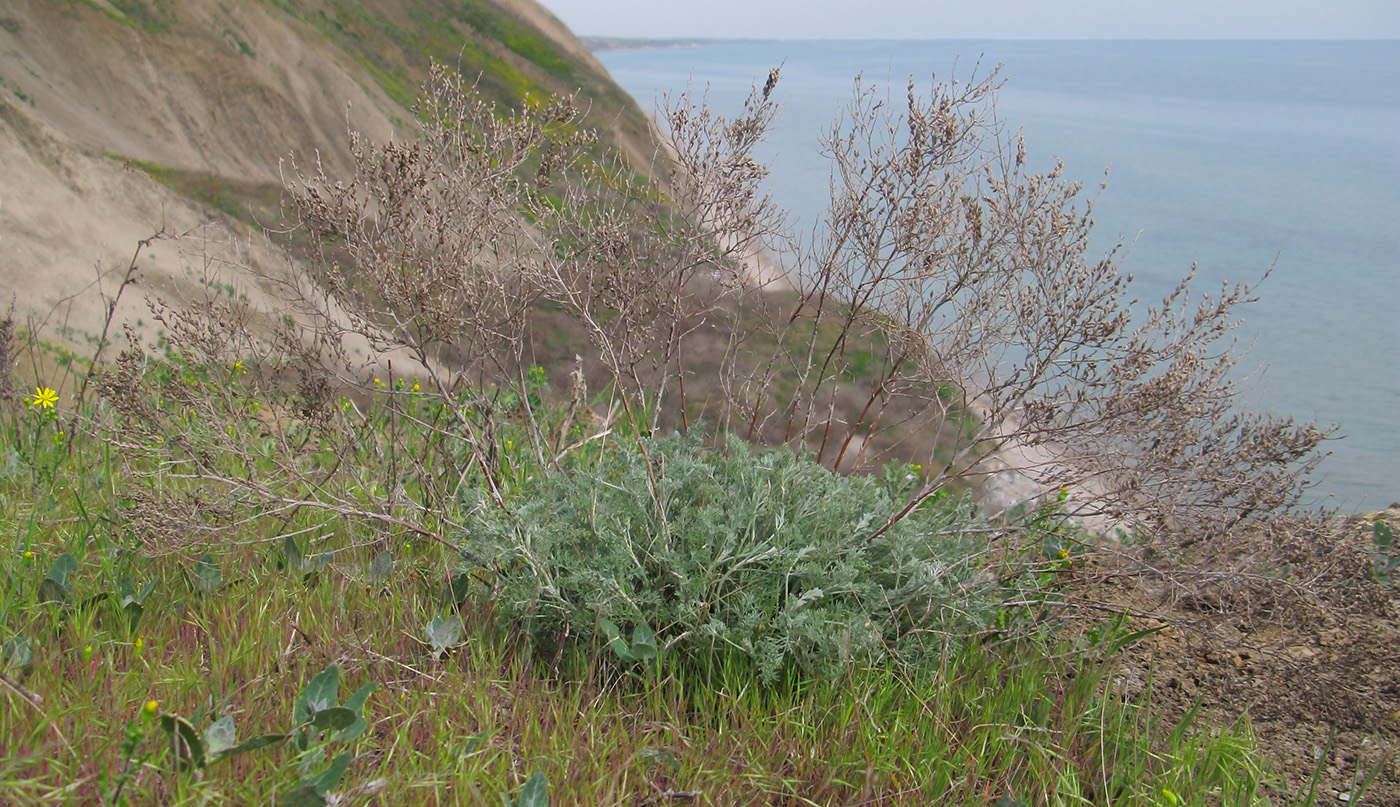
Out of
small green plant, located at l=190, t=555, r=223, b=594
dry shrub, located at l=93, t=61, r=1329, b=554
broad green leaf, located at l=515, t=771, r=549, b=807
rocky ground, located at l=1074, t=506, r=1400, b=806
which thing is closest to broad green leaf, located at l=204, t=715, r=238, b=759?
broad green leaf, located at l=515, t=771, r=549, b=807

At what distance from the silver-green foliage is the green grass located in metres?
0.10

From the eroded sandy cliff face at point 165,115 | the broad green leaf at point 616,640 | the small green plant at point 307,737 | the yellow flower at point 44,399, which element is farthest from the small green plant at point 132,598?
the eroded sandy cliff face at point 165,115

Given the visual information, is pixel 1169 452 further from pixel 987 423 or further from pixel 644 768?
pixel 644 768

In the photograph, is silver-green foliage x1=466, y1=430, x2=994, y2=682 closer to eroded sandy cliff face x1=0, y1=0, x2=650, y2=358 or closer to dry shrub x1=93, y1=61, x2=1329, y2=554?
dry shrub x1=93, y1=61, x2=1329, y2=554

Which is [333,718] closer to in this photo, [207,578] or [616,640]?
[616,640]

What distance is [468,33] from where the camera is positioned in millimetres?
11391

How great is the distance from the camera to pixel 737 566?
2531 mm

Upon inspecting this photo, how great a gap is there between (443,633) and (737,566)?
901 mm

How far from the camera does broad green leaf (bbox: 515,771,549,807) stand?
6.49ft

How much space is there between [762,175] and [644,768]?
6.99ft

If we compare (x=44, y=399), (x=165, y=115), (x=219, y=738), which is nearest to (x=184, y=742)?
(x=219, y=738)

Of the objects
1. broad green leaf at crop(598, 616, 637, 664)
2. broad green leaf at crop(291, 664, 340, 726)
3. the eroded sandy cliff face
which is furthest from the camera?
the eroded sandy cliff face

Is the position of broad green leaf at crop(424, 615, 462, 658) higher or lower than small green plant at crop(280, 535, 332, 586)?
higher

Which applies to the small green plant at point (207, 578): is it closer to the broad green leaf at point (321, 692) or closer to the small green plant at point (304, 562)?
the small green plant at point (304, 562)
